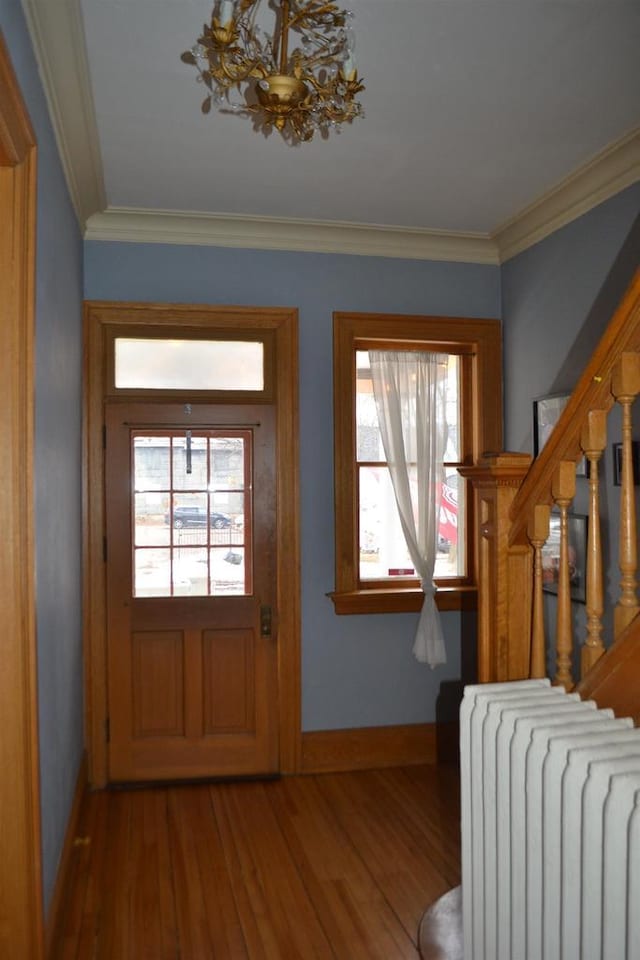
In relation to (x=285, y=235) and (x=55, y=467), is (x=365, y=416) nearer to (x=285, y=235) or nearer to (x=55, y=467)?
(x=285, y=235)

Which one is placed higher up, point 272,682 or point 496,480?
point 496,480

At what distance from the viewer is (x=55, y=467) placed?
290 centimetres

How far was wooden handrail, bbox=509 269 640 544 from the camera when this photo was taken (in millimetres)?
1875

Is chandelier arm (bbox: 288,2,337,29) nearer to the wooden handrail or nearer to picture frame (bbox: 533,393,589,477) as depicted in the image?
the wooden handrail

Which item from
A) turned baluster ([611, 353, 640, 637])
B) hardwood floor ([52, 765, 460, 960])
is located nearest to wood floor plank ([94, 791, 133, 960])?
hardwood floor ([52, 765, 460, 960])

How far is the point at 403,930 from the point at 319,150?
3.06 m

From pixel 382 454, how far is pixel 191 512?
3.71 feet

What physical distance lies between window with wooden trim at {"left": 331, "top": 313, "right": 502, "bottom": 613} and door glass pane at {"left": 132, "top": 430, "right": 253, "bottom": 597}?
1.81 ft

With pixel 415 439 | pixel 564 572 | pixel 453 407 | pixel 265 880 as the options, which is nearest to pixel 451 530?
pixel 415 439

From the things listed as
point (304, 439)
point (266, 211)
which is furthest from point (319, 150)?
point (304, 439)

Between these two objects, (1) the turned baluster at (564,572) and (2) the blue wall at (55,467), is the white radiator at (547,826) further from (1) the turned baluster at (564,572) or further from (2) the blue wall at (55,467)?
(2) the blue wall at (55,467)

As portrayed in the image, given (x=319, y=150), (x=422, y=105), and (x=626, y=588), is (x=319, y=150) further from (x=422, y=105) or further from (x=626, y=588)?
(x=626, y=588)

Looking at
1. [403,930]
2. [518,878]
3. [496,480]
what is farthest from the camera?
[403,930]

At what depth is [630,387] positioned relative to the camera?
1.92m
